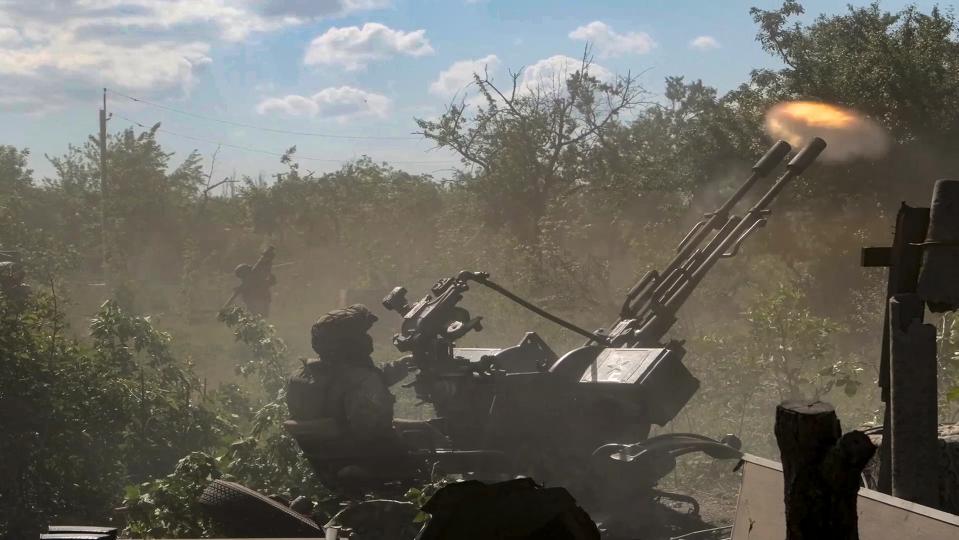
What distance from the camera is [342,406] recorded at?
7.58 meters

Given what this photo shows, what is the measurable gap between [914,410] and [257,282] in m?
18.0

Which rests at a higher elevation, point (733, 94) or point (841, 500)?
point (733, 94)

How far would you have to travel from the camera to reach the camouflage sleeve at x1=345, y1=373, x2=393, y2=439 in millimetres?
7441

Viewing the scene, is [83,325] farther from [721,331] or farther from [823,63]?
[823,63]

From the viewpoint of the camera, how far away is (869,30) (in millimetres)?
20172

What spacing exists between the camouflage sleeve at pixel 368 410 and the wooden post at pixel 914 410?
3383 mm

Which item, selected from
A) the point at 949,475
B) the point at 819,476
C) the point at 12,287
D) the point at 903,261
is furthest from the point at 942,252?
the point at 12,287

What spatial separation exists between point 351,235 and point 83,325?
10.5 metres

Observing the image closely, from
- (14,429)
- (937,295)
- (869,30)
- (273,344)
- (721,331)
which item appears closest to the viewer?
(937,295)

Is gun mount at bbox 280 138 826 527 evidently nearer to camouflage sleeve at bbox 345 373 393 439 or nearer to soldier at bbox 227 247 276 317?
camouflage sleeve at bbox 345 373 393 439

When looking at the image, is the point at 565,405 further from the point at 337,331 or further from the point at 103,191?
the point at 103,191

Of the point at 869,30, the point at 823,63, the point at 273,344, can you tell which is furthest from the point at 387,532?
the point at 869,30

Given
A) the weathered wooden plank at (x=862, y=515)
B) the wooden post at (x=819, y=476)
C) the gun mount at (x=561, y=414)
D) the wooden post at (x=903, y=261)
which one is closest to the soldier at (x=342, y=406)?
the gun mount at (x=561, y=414)

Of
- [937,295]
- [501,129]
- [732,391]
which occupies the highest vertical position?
[501,129]
